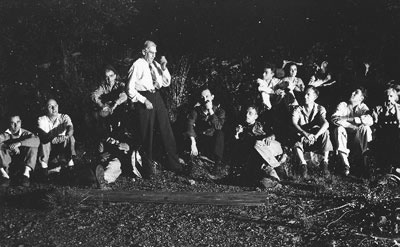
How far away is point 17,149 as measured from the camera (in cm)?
811

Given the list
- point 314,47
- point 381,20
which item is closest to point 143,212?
point 314,47

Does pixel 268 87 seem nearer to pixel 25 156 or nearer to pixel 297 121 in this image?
pixel 297 121

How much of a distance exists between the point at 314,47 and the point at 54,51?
5.25 meters

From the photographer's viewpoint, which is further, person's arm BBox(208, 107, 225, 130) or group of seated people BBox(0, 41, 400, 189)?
person's arm BBox(208, 107, 225, 130)

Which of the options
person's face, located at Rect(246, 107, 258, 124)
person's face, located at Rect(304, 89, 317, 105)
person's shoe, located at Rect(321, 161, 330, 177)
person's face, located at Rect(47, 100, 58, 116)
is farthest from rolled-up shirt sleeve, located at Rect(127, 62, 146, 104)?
person's shoe, located at Rect(321, 161, 330, 177)

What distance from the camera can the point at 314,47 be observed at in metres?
10.6

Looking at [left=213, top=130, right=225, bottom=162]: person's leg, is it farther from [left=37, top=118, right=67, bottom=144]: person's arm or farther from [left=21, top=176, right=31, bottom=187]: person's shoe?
[left=21, top=176, right=31, bottom=187]: person's shoe

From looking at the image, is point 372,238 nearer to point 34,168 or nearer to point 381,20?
point 34,168

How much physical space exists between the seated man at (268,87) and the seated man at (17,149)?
3.56 meters

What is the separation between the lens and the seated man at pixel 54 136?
321 inches

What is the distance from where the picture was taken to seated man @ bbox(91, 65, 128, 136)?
8328 millimetres

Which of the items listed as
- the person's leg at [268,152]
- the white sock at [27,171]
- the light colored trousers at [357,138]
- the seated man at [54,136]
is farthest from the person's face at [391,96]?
the white sock at [27,171]

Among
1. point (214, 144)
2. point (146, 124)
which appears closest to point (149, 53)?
point (146, 124)

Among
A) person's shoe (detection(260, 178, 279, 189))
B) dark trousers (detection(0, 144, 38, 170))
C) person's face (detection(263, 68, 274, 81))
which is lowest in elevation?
person's shoe (detection(260, 178, 279, 189))
